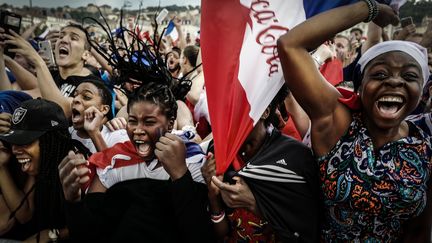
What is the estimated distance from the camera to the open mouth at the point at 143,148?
6.07ft

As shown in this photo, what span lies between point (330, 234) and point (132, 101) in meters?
1.15

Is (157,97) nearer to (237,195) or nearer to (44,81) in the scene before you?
(237,195)

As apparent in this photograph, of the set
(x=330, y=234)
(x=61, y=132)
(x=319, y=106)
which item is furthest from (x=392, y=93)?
(x=61, y=132)

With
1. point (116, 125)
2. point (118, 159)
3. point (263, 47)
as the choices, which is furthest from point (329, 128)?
point (116, 125)

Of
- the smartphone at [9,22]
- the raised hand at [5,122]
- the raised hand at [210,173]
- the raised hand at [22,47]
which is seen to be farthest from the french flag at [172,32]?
the raised hand at [210,173]

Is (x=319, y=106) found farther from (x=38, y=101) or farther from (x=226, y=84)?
(x=38, y=101)

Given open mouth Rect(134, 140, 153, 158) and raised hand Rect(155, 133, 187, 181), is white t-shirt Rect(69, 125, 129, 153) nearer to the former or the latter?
open mouth Rect(134, 140, 153, 158)

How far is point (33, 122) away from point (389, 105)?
181 cm

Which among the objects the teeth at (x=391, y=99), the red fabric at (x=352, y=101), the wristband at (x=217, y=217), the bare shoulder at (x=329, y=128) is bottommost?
the wristband at (x=217, y=217)

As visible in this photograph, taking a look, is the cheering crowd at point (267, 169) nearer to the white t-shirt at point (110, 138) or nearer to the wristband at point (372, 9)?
the wristband at point (372, 9)

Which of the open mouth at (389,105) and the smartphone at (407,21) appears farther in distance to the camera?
the smartphone at (407,21)

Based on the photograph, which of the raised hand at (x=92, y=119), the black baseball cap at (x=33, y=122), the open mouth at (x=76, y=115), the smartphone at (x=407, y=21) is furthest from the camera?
the smartphone at (x=407, y=21)

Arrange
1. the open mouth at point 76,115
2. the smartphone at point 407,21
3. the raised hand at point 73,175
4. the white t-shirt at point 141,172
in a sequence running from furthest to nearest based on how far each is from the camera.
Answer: the smartphone at point 407,21 < the open mouth at point 76,115 < the white t-shirt at point 141,172 < the raised hand at point 73,175

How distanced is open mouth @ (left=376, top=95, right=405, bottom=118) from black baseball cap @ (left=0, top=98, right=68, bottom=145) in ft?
5.57
